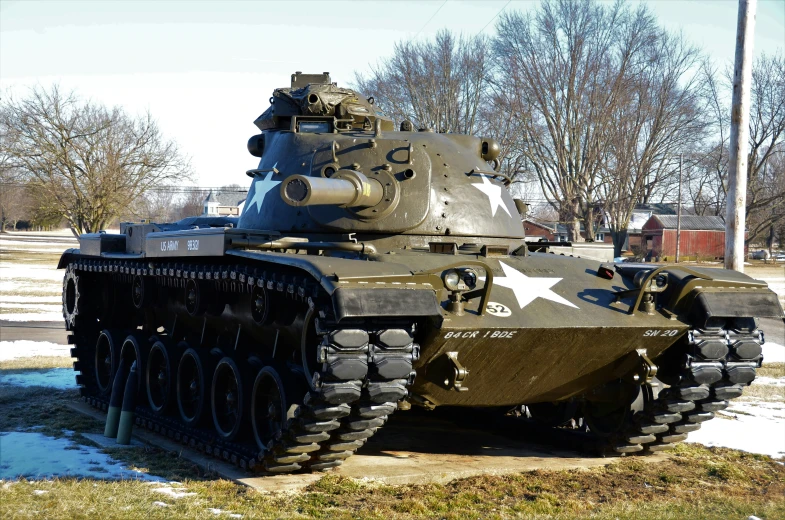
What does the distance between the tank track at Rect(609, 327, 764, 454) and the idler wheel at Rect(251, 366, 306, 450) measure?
3308 mm

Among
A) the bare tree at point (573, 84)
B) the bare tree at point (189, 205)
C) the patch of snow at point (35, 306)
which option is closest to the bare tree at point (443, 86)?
the bare tree at point (573, 84)

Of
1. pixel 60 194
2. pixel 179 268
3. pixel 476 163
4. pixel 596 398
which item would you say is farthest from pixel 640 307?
pixel 60 194

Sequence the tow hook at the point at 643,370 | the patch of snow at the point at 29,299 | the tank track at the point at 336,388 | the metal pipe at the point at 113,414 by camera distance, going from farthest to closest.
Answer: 1. the patch of snow at the point at 29,299
2. the metal pipe at the point at 113,414
3. the tow hook at the point at 643,370
4. the tank track at the point at 336,388

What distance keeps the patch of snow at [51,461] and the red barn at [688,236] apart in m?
56.8

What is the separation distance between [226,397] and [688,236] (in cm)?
6106

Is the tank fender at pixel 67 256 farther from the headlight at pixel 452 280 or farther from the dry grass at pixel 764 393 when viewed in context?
the dry grass at pixel 764 393

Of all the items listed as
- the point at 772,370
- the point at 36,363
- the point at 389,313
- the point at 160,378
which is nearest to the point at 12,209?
the point at 36,363

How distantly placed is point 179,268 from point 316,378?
322 centimetres

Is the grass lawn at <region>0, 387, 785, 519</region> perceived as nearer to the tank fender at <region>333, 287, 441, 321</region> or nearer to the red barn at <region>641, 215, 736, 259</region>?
the tank fender at <region>333, 287, 441, 321</region>

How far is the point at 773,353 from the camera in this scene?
18672 mm

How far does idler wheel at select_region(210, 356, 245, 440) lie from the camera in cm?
924

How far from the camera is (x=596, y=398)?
9.33 meters

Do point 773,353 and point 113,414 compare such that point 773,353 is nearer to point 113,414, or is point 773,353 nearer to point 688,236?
point 113,414

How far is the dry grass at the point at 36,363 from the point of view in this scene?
47.8ft
